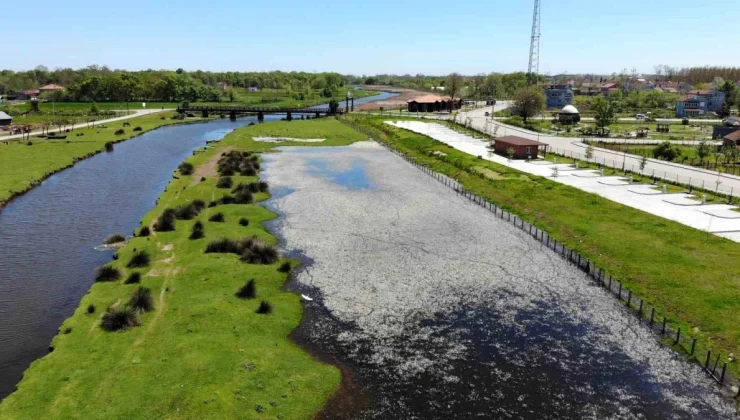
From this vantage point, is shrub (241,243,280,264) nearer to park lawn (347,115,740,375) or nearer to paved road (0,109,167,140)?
park lawn (347,115,740,375)

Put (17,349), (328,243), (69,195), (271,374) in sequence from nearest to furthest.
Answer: (271,374) → (17,349) → (328,243) → (69,195)

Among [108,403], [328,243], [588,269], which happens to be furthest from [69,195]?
[588,269]

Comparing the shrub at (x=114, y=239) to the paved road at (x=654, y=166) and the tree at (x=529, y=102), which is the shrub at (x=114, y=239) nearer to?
the paved road at (x=654, y=166)

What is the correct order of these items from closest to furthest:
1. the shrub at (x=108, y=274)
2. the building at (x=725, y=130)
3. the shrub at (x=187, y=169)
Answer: the shrub at (x=108, y=274) < the shrub at (x=187, y=169) < the building at (x=725, y=130)

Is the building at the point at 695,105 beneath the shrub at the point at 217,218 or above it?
above

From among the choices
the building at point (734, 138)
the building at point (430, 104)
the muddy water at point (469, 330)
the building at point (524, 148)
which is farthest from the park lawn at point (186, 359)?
the building at point (430, 104)

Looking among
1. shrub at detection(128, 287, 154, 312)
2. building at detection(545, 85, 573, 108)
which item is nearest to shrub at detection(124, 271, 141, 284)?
shrub at detection(128, 287, 154, 312)

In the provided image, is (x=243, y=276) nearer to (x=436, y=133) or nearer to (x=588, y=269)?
(x=588, y=269)
